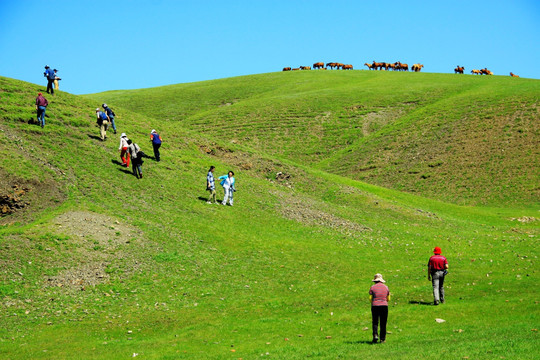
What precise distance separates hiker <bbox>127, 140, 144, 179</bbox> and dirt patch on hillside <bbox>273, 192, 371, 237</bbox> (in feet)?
35.5

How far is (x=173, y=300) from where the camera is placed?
73.8 feet

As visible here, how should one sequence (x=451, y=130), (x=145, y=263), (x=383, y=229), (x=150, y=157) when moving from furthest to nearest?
(x=451, y=130) → (x=150, y=157) → (x=383, y=229) → (x=145, y=263)

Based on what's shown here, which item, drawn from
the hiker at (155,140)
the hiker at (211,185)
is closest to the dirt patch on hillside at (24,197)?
the hiker at (211,185)

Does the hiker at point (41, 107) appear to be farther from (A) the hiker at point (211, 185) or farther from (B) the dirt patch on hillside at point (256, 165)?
(B) the dirt patch on hillside at point (256, 165)

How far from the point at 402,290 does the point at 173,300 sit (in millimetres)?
10198

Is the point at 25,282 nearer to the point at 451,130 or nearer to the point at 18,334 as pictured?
the point at 18,334

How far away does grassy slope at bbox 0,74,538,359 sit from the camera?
17.5 metres

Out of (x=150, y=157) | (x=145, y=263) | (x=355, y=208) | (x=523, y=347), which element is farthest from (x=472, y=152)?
A: (x=523, y=347)

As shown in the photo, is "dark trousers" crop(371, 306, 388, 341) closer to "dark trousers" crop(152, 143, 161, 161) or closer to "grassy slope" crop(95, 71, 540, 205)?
"dark trousers" crop(152, 143, 161, 161)

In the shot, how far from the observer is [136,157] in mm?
37531

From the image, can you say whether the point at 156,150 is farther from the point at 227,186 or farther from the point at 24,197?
the point at 24,197

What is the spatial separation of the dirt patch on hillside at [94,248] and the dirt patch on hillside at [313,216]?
13.4 meters

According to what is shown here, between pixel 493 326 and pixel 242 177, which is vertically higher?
pixel 242 177

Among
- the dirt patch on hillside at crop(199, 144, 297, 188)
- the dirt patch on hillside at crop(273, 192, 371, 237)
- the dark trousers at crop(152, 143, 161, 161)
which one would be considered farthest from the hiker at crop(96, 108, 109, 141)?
the dirt patch on hillside at crop(273, 192, 371, 237)
